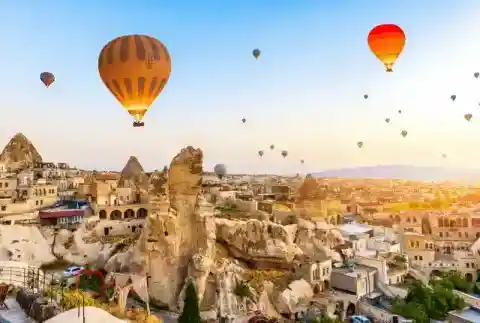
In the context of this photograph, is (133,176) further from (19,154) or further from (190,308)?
(190,308)

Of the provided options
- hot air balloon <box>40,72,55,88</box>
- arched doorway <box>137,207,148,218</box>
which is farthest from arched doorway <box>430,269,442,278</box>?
hot air balloon <box>40,72,55,88</box>

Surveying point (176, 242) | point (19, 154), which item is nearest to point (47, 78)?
point (176, 242)

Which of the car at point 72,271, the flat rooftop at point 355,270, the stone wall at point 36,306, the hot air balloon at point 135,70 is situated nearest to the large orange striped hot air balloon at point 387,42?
the hot air balloon at point 135,70

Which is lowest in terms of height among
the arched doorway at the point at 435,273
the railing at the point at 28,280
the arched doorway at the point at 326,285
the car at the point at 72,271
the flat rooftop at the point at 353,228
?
the arched doorway at the point at 435,273

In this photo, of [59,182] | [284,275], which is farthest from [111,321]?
[59,182]

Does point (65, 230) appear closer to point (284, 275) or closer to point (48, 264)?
point (48, 264)

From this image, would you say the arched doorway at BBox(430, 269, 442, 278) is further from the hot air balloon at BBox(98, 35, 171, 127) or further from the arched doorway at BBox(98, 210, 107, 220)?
the arched doorway at BBox(98, 210, 107, 220)

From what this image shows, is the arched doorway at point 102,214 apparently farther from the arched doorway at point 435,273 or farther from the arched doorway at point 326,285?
the arched doorway at point 435,273
